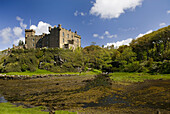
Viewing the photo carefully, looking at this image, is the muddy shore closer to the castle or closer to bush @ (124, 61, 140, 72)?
bush @ (124, 61, 140, 72)

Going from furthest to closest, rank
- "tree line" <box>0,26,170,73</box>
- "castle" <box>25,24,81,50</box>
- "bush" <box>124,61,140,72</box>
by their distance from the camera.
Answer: "castle" <box>25,24,81,50</box>, "tree line" <box>0,26,170,73</box>, "bush" <box>124,61,140,72</box>

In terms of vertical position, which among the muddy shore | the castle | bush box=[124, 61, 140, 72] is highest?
the castle

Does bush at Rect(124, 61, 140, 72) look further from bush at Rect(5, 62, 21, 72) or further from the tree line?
bush at Rect(5, 62, 21, 72)

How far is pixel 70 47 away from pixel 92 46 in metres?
25.6

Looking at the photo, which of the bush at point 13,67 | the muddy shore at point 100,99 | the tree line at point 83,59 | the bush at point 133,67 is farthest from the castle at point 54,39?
the muddy shore at point 100,99

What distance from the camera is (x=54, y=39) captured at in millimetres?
56031

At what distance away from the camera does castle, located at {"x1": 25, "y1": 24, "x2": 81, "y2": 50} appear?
55.1 metres

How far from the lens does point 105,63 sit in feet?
171

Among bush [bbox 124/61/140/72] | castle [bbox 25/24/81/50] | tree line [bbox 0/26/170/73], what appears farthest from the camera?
castle [bbox 25/24/81/50]

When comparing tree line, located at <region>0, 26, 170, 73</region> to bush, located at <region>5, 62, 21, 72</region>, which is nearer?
bush, located at <region>5, 62, 21, 72</region>

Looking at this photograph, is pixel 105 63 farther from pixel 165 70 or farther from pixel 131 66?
pixel 165 70

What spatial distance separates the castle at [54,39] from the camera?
55.1 m

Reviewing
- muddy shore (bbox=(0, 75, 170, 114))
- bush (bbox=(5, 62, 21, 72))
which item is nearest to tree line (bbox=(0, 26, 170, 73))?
bush (bbox=(5, 62, 21, 72))

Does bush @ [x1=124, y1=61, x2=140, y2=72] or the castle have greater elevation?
the castle
